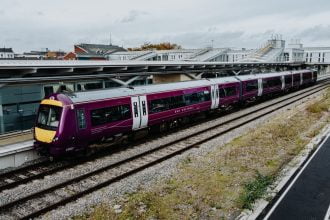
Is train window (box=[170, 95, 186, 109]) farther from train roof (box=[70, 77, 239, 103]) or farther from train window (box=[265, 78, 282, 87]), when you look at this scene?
train window (box=[265, 78, 282, 87])

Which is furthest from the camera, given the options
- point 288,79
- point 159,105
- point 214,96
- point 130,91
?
point 288,79

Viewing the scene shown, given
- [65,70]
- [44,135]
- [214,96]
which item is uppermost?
[65,70]

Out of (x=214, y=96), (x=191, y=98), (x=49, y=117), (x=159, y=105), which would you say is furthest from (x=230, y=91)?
(x=49, y=117)

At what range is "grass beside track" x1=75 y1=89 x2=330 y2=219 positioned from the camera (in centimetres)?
892

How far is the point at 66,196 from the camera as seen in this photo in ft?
33.9

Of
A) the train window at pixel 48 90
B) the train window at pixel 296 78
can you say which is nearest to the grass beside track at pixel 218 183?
the train window at pixel 48 90

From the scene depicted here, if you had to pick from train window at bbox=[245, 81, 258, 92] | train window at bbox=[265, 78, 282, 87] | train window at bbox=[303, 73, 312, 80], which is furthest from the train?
train window at bbox=[303, 73, 312, 80]

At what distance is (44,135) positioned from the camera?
12.9 m

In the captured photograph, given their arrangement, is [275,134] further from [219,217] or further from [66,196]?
[66,196]

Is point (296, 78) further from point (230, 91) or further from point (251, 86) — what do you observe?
point (230, 91)

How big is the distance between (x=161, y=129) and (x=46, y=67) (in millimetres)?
7062

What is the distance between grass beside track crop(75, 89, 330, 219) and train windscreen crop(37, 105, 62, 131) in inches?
182

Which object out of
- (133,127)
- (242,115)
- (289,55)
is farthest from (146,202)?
(289,55)

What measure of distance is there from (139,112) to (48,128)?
4748mm
